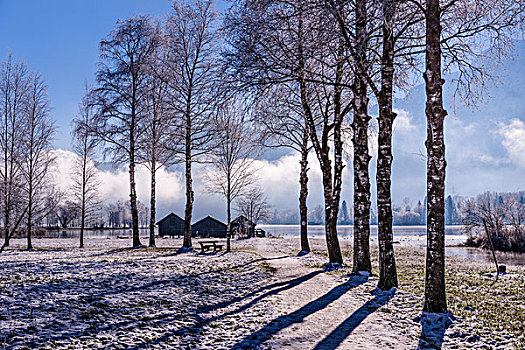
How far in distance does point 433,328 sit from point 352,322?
4.91 ft

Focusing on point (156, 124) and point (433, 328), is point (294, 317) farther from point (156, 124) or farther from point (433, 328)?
point (156, 124)

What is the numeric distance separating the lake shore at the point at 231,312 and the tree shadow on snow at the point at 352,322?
0.8 inches

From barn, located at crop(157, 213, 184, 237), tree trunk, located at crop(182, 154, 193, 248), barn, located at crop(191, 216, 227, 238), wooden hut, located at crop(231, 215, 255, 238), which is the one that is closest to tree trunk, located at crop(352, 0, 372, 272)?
tree trunk, located at crop(182, 154, 193, 248)

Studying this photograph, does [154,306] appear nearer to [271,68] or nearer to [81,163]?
[271,68]

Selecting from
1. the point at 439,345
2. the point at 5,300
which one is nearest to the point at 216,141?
the point at 5,300

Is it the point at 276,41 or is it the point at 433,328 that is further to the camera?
the point at 276,41

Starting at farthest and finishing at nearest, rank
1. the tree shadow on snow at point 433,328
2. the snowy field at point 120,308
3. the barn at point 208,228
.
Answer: the barn at point 208,228 → the tree shadow on snow at point 433,328 → the snowy field at point 120,308

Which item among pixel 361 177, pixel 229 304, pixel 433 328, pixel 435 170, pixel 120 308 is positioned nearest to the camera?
pixel 433 328

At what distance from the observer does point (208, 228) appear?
5681 centimetres

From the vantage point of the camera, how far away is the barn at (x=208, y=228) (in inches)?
2223

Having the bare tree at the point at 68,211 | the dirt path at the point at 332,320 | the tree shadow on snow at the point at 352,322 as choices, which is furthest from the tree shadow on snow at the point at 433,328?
the bare tree at the point at 68,211

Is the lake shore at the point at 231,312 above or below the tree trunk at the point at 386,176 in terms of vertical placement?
below

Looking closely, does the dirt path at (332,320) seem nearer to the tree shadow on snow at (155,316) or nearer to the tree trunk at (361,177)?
the tree shadow on snow at (155,316)

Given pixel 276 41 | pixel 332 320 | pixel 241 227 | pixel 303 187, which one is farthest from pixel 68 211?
pixel 332 320
